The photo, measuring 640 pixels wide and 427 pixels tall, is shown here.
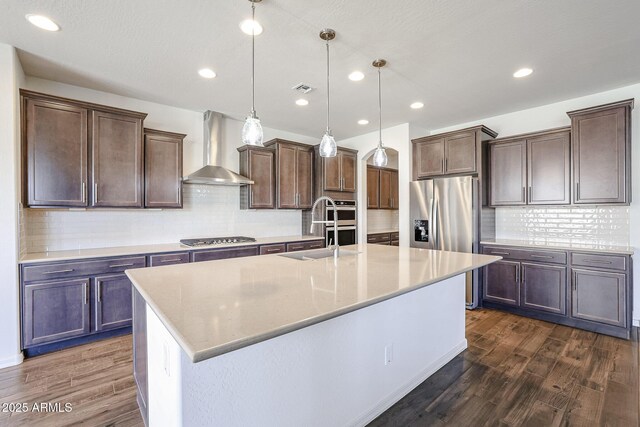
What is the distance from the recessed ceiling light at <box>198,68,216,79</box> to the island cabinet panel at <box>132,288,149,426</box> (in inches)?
83.8

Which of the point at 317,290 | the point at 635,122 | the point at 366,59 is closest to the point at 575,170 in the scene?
the point at 635,122

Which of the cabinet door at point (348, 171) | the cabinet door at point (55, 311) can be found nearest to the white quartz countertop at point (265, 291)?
the cabinet door at point (55, 311)

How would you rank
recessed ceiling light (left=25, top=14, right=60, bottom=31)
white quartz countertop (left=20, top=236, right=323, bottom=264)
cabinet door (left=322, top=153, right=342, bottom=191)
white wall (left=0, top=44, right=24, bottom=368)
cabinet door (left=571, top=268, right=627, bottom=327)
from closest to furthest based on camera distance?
1. recessed ceiling light (left=25, top=14, right=60, bottom=31)
2. white wall (left=0, top=44, right=24, bottom=368)
3. white quartz countertop (left=20, top=236, right=323, bottom=264)
4. cabinet door (left=571, top=268, right=627, bottom=327)
5. cabinet door (left=322, top=153, right=342, bottom=191)

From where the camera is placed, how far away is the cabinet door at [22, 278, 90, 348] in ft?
8.46

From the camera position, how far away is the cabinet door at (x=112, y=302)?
2896mm

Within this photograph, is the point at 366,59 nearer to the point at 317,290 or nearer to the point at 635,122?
the point at 317,290

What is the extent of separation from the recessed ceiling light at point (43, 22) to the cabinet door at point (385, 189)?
5382mm

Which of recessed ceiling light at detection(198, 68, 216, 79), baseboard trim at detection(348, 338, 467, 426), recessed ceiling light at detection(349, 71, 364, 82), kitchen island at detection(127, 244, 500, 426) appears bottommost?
baseboard trim at detection(348, 338, 467, 426)

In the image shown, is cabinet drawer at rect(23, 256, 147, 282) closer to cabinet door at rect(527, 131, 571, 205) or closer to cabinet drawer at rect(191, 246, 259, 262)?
cabinet drawer at rect(191, 246, 259, 262)

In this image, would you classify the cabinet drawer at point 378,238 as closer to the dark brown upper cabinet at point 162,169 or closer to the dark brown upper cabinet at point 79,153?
the dark brown upper cabinet at point 162,169

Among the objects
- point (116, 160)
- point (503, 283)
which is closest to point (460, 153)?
point (503, 283)

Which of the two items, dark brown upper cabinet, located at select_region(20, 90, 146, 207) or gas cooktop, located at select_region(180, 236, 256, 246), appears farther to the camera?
gas cooktop, located at select_region(180, 236, 256, 246)

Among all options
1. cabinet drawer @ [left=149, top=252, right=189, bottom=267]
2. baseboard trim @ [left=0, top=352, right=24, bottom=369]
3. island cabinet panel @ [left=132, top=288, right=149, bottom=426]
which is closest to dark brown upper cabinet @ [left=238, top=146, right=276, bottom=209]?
cabinet drawer @ [left=149, top=252, right=189, bottom=267]

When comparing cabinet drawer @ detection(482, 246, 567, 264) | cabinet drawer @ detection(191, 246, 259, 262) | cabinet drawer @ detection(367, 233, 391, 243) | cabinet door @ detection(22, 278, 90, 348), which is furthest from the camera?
cabinet drawer @ detection(367, 233, 391, 243)
